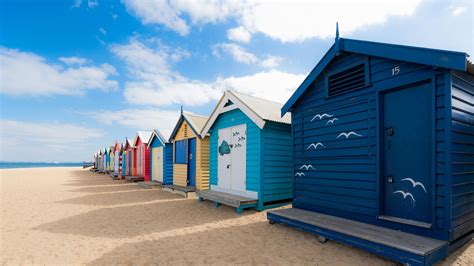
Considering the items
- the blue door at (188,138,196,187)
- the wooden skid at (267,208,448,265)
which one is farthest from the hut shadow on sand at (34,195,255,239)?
the blue door at (188,138,196,187)

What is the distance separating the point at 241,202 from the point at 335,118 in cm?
411

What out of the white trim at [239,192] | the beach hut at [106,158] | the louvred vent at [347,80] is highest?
the louvred vent at [347,80]

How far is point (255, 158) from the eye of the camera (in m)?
8.70

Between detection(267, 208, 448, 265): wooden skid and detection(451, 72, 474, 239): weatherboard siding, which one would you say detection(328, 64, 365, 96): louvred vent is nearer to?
detection(451, 72, 474, 239): weatherboard siding

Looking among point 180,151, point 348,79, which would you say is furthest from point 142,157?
point 348,79

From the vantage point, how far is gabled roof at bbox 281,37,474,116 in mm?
4113

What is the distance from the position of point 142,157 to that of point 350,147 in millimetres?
18955

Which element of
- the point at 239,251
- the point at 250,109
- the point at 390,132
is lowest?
the point at 239,251

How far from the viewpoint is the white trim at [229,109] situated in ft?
27.7

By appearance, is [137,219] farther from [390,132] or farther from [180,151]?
[390,132]

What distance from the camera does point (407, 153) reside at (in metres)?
4.83

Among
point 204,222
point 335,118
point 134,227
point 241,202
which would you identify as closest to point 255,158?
point 241,202

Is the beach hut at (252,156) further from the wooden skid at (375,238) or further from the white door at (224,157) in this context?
the wooden skid at (375,238)

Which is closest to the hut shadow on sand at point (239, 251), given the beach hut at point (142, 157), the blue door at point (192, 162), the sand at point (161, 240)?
the sand at point (161, 240)
